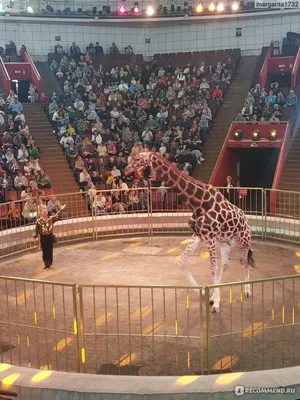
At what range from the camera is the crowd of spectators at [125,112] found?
2122 centimetres

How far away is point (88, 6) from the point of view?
105 feet

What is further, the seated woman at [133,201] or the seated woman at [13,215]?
the seated woman at [133,201]

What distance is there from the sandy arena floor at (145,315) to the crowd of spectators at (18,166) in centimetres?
176

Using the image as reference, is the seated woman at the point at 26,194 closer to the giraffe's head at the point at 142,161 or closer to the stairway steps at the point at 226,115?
the giraffe's head at the point at 142,161

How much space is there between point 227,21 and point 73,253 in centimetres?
2210

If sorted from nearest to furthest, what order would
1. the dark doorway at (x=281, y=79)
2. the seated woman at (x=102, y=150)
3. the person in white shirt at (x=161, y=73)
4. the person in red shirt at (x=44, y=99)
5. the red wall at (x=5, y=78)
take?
1. the seated woman at (x=102, y=150)
2. the person in red shirt at (x=44, y=99)
3. the red wall at (x=5, y=78)
4. the person in white shirt at (x=161, y=73)
5. the dark doorway at (x=281, y=79)

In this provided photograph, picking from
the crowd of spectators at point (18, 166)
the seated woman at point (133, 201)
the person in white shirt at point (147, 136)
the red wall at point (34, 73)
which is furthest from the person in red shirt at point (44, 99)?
the seated woman at point (133, 201)

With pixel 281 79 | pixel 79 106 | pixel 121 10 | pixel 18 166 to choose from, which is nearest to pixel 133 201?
pixel 18 166

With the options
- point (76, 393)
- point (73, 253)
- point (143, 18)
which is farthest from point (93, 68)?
point (76, 393)

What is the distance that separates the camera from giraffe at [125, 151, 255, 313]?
9.82 m

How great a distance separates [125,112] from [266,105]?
20.7ft

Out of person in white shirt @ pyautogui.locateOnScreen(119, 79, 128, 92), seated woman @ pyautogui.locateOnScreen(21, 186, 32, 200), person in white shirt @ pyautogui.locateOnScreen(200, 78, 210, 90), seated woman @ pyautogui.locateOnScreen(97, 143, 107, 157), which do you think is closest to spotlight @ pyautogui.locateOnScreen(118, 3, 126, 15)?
person in white shirt @ pyautogui.locateOnScreen(119, 79, 128, 92)

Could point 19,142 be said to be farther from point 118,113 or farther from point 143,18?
point 143,18

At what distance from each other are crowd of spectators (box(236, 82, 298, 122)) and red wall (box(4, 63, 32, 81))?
11.6 metres
